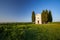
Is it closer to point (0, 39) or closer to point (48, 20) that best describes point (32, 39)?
point (0, 39)

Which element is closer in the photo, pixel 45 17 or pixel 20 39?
pixel 20 39

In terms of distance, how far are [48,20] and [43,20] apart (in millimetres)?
861

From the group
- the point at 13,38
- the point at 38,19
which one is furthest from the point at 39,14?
the point at 13,38

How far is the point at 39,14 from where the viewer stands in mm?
19328

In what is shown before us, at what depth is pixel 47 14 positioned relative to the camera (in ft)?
60.2

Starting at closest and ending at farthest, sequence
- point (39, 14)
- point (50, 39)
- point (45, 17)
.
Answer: point (50, 39), point (45, 17), point (39, 14)

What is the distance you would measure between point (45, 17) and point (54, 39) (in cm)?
1355

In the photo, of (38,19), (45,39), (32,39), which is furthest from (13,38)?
(38,19)

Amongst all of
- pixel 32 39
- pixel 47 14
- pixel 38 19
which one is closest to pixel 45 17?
pixel 47 14

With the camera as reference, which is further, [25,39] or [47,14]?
[47,14]

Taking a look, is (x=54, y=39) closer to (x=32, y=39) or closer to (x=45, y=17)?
(x=32, y=39)

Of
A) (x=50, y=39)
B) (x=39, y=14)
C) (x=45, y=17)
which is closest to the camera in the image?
(x=50, y=39)

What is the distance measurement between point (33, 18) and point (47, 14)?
6.90ft

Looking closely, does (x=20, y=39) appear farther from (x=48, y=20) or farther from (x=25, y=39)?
(x=48, y=20)
